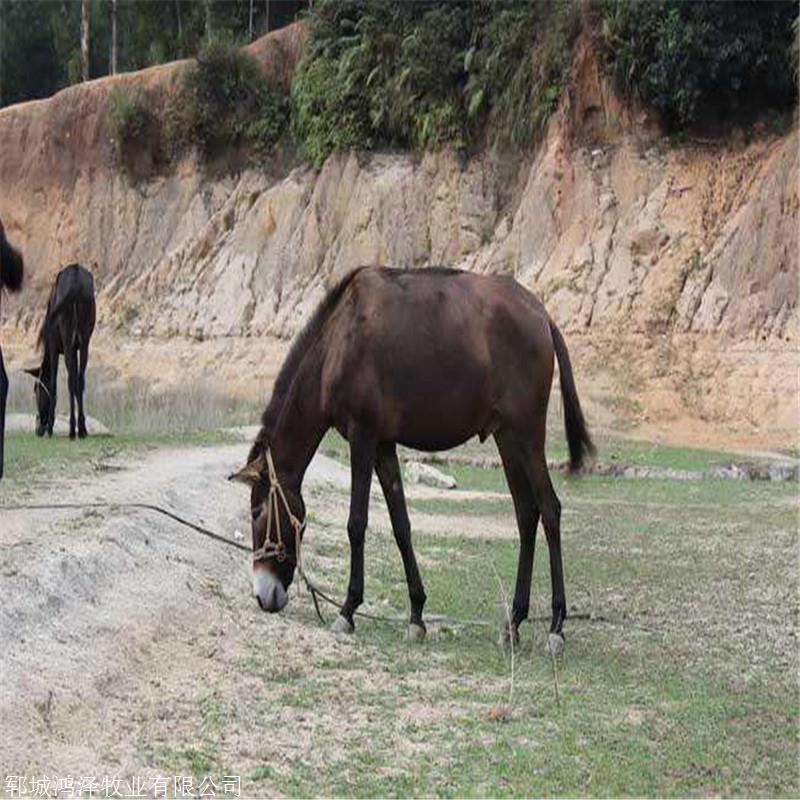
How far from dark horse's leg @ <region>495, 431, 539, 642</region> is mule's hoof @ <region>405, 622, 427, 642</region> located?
0.55 metres

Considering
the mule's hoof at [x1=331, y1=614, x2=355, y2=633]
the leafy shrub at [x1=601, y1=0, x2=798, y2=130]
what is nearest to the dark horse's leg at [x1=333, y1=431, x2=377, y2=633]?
the mule's hoof at [x1=331, y1=614, x2=355, y2=633]

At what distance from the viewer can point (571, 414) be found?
30.4 ft

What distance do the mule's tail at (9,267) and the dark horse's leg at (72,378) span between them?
18.5 ft

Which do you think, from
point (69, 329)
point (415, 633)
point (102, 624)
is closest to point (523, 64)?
point (69, 329)

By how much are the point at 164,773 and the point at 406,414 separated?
3.32m

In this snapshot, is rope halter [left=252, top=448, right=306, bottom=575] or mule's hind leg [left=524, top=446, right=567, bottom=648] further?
mule's hind leg [left=524, top=446, right=567, bottom=648]

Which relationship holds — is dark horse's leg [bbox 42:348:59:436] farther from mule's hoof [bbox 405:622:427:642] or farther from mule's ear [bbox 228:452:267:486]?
mule's hoof [bbox 405:622:427:642]

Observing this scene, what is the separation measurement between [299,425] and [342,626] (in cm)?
137

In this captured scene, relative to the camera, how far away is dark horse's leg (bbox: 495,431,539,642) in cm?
863

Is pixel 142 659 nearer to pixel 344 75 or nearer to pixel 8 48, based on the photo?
pixel 344 75

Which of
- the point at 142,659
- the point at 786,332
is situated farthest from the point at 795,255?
the point at 142,659

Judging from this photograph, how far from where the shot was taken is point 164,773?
18.7 ft

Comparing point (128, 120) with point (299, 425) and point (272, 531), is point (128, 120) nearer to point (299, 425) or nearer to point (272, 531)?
point (299, 425)

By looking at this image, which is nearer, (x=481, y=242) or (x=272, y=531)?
(x=272, y=531)
